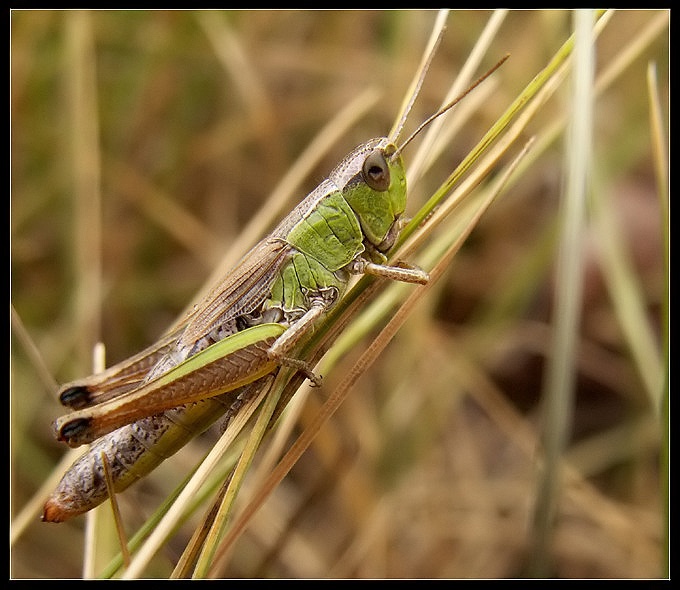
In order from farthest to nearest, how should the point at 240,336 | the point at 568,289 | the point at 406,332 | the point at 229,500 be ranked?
1. the point at 406,332
2. the point at 240,336
3. the point at 568,289
4. the point at 229,500

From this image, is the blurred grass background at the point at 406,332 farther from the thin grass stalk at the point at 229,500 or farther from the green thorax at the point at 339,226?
the thin grass stalk at the point at 229,500

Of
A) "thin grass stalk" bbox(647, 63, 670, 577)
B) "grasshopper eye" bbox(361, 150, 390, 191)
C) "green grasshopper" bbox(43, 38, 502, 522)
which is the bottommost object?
"thin grass stalk" bbox(647, 63, 670, 577)

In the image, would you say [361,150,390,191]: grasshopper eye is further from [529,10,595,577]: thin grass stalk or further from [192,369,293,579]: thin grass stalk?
[192,369,293,579]: thin grass stalk

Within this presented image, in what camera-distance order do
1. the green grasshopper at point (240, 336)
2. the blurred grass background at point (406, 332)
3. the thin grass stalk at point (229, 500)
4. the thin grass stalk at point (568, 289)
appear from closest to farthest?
the thin grass stalk at point (229, 500) → the thin grass stalk at point (568, 289) → the green grasshopper at point (240, 336) → the blurred grass background at point (406, 332)

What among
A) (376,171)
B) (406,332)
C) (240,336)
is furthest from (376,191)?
(406,332)

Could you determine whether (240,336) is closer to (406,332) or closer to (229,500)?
(229,500)

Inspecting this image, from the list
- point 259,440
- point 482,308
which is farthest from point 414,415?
point 259,440

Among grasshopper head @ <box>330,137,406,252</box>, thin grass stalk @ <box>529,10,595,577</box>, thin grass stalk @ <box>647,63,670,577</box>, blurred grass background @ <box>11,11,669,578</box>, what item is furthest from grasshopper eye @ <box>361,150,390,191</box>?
blurred grass background @ <box>11,11,669,578</box>

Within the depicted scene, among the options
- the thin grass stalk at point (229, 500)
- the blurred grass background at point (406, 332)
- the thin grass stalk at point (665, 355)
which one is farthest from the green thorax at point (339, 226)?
the blurred grass background at point (406, 332)
